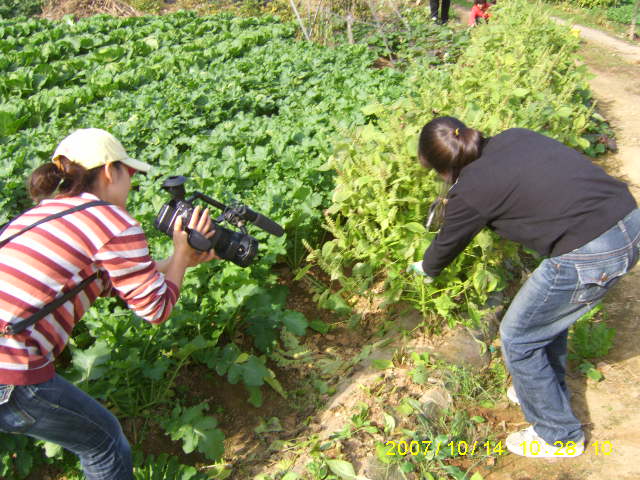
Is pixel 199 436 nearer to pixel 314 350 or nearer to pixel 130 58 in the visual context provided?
pixel 314 350

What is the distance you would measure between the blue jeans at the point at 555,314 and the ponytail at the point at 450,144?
23.3 inches

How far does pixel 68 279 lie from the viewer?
73.5 inches

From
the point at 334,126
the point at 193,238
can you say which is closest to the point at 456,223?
the point at 193,238

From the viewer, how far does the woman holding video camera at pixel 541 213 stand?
224cm

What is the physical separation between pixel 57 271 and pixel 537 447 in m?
2.40

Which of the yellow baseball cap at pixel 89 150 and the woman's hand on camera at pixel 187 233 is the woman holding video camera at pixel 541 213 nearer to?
the woman's hand on camera at pixel 187 233

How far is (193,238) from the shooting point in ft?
6.97

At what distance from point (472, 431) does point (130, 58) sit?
24.4 ft

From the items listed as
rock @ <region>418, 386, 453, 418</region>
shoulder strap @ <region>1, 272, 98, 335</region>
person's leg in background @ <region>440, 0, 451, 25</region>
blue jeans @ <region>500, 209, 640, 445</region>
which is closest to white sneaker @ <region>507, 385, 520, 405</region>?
blue jeans @ <region>500, 209, 640, 445</region>

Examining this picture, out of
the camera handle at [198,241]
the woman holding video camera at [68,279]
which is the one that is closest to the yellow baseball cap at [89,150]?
the woman holding video camera at [68,279]

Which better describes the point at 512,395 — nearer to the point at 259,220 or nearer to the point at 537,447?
the point at 537,447

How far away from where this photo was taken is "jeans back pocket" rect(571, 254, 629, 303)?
2.26 metres

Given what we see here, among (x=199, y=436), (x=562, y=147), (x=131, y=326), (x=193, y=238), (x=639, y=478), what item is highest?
(x=562, y=147)

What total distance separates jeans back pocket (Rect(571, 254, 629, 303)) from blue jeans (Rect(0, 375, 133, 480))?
2070 mm
